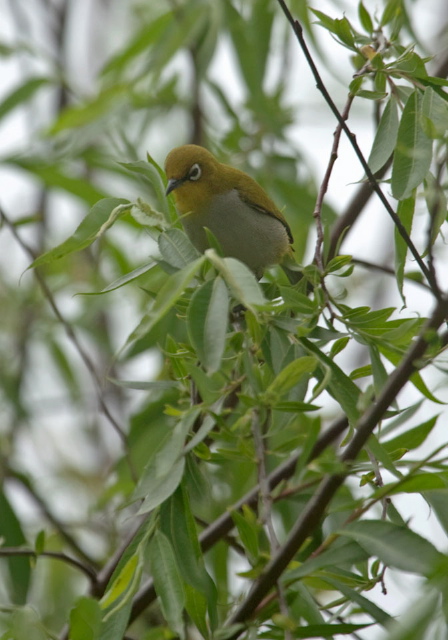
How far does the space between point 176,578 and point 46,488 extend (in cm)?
312

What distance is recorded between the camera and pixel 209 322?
147 cm

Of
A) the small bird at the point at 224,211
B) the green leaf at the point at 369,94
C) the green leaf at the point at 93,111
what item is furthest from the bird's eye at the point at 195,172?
the green leaf at the point at 369,94

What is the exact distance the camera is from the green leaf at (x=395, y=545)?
1366 mm

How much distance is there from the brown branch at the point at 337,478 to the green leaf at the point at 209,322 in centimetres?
26

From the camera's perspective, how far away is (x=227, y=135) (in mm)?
4027

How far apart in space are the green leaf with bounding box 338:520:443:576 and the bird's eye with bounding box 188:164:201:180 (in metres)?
1.74

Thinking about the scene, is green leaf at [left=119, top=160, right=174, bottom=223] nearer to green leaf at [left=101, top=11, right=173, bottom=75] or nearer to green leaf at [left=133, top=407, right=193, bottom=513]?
green leaf at [left=133, top=407, right=193, bottom=513]

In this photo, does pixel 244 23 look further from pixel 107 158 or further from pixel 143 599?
pixel 143 599

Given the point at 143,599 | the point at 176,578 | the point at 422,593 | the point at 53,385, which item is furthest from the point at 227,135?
the point at 422,593

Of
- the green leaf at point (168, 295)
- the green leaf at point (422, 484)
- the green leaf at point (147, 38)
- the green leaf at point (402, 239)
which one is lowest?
the green leaf at point (422, 484)

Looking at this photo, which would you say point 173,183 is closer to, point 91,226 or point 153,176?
point 153,176

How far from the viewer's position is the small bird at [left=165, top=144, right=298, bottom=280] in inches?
118

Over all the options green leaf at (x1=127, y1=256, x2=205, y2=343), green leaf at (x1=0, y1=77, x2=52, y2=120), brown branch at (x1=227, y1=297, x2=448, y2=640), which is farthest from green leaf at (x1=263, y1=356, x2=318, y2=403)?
green leaf at (x1=0, y1=77, x2=52, y2=120)

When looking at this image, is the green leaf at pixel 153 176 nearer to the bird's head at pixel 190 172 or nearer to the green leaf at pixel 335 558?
the green leaf at pixel 335 558
